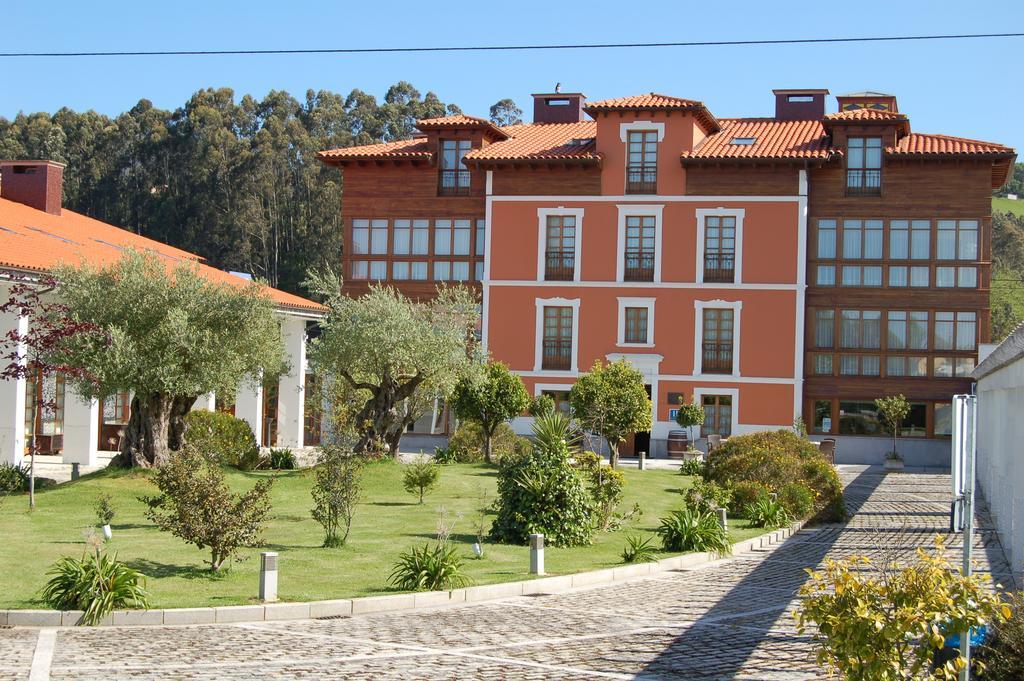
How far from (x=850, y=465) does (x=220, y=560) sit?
31.9 metres

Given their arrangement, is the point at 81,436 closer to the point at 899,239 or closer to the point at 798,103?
the point at 899,239

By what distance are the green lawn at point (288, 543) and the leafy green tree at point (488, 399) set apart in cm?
517

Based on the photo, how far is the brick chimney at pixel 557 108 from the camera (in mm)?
51500

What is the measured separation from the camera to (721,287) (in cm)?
4359

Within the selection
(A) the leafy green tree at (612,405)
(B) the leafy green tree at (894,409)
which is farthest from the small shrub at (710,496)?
(B) the leafy green tree at (894,409)

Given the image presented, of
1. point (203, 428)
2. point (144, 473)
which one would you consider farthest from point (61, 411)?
point (144, 473)

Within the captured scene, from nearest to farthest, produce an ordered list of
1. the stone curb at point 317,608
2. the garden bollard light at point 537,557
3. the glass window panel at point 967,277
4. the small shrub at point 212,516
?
the stone curb at point 317,608
the small shrub at point 212,516
the garden bollard light at point 537,557
the glass window panel at point 967,277

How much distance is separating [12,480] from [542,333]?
965 inches

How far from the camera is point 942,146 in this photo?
140 ft

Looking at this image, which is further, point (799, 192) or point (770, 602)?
point (799, 192)

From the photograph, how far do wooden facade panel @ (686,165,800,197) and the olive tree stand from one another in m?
22.0

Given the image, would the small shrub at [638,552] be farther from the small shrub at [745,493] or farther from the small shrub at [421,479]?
the small shrub at [421,479]

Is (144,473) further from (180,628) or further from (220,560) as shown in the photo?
(180,628)

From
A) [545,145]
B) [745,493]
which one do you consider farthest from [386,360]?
[545,145]
